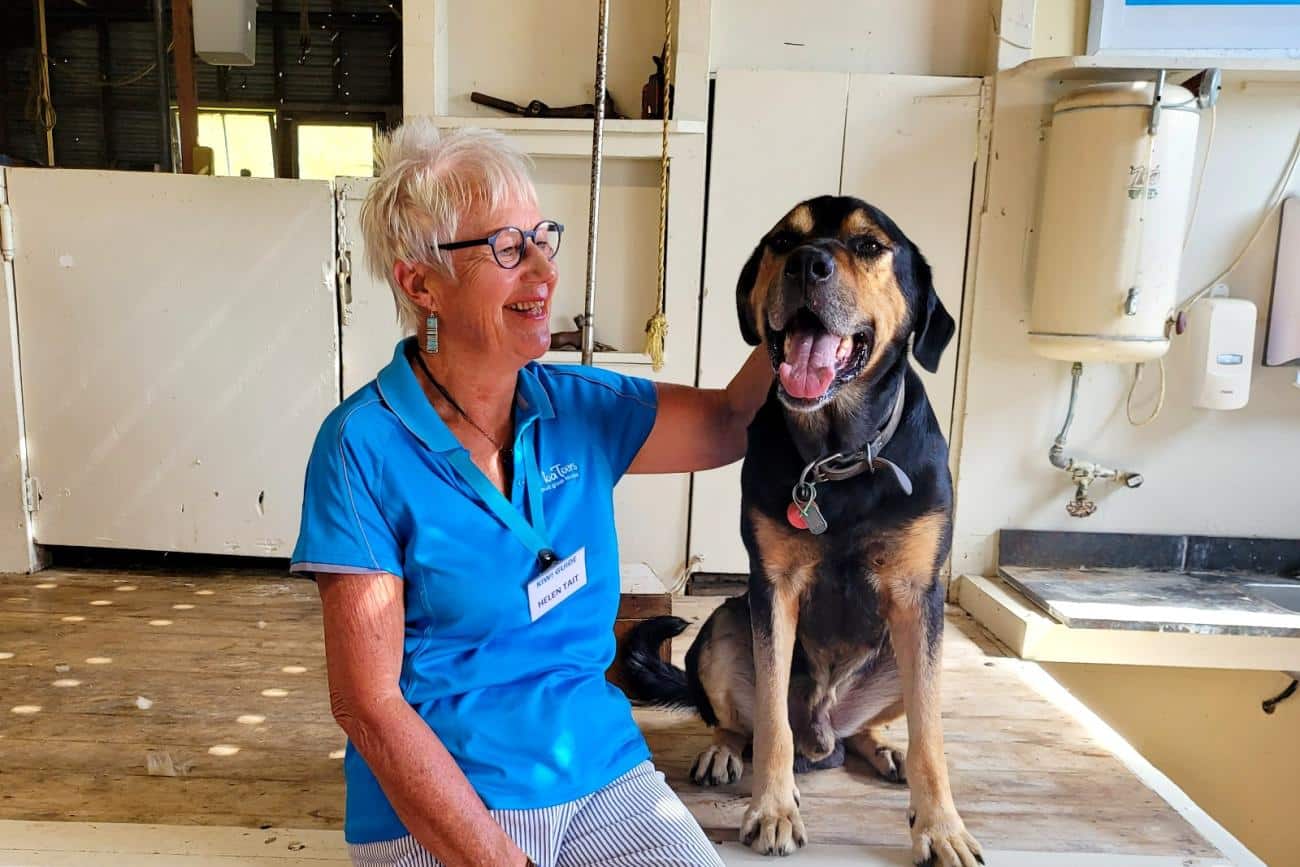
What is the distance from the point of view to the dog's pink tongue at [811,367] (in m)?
1.24

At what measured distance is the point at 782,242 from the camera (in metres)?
1.36

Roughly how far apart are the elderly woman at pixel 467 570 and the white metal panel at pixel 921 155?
7.20 feet

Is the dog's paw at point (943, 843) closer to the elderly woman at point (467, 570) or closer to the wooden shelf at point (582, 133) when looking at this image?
the elderly woman at point (467, 570)

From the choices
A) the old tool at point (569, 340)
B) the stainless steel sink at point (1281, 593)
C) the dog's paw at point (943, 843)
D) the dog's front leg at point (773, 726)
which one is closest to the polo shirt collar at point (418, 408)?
the dog's front leg at point (773, 726)

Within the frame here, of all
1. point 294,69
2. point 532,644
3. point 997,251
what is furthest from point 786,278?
point 294,69

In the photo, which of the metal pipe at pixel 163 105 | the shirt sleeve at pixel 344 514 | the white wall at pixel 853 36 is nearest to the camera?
the shirt sleeve at pixel 344 514

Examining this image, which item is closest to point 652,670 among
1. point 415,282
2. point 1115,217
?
point 415,282

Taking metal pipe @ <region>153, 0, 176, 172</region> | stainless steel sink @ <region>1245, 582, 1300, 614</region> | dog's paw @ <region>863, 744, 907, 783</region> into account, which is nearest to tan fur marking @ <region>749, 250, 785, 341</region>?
dog's paw @ <region>863, 744, 907, 783</region>

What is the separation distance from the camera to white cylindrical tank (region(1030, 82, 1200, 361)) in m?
2.84

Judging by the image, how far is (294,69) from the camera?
9.85m

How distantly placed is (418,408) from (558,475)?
0.27 meters

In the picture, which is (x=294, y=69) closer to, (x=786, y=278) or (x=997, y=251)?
(x=997, y=251)

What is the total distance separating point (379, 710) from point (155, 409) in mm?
2837

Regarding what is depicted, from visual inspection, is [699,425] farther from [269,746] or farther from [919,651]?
[269,746]
